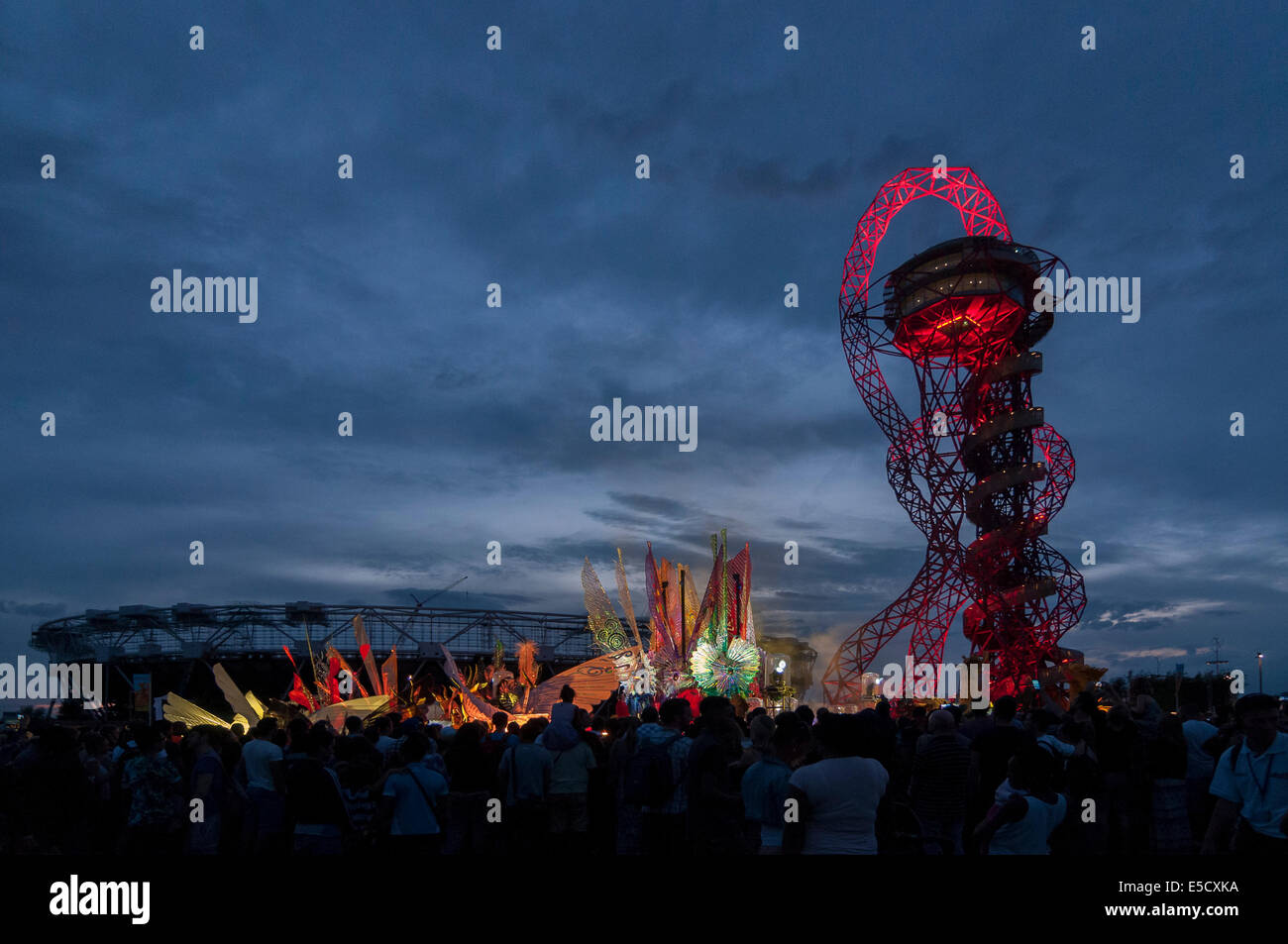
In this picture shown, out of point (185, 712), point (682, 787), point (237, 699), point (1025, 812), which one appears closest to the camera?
point (1025, 812)

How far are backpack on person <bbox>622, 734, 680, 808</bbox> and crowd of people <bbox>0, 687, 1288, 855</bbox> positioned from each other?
17mm

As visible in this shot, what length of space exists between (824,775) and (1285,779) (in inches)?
112

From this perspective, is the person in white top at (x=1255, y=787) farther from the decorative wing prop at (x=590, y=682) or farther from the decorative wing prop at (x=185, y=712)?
the decorative wing prop at (x=590, y=682)

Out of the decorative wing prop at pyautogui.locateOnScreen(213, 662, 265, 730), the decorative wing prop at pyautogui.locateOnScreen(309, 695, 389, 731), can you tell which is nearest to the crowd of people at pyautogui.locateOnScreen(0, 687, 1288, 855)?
the decorative wing prop at pyautogui.locateOnScreen(309, 695, 389, 731)

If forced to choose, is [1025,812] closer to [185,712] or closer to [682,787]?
[682,787]

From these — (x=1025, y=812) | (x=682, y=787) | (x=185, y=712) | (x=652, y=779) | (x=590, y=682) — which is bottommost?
(x=590, y=682)

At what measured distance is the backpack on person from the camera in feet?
26.6

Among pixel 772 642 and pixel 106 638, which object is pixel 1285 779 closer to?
pixel 772 642

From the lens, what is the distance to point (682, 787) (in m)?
8.29

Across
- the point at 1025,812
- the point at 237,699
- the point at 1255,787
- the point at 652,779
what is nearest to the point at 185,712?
the point at 237,699

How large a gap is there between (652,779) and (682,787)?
0.33 metres

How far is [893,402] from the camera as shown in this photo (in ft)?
110
